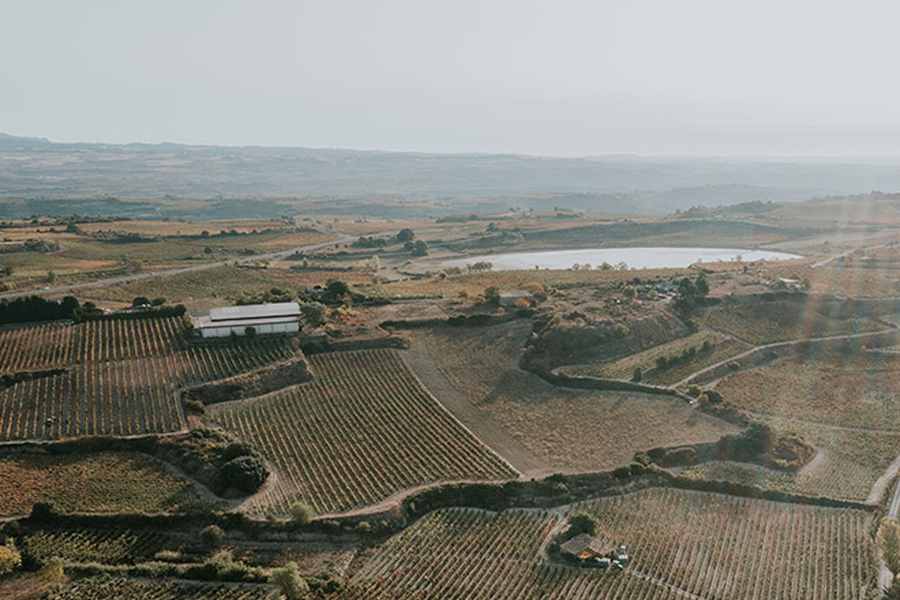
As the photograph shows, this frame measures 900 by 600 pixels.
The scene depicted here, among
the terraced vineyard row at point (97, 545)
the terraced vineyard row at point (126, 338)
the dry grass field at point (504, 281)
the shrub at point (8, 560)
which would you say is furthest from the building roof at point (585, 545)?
the dry grass field at point (504, 281)

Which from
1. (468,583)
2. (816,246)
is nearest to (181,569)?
(468,583)

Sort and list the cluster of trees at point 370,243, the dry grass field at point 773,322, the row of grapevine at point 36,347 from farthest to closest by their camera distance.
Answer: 1. the cluster of trees at point 370,243
2. the dry grass field at point 773,322
3. the row of grapevine at point 36,347

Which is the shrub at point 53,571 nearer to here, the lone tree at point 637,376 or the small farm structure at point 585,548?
the small farm structure at point 585,548

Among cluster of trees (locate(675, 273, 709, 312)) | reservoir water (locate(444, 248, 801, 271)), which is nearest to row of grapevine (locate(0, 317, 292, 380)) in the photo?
cluster of trees (locate(675, 273, 709, 312))

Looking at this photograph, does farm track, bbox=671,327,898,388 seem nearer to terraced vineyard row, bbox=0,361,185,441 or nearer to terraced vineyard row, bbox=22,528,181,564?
terraced vineyard row, bbox=0,361,185,441

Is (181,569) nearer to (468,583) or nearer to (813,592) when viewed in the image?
(468,583)
